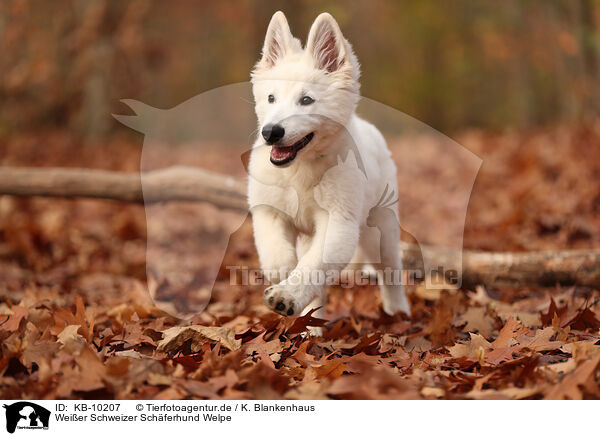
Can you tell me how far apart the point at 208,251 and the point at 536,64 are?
11704mm

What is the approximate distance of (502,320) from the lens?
12.5 ft

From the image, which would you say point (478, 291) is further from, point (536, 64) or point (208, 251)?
point (536, 64)

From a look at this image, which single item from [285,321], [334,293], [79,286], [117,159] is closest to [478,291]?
[334,293]

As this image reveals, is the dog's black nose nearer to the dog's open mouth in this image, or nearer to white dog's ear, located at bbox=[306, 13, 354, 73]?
the dog's open mouth

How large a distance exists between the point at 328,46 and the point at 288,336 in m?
1.63

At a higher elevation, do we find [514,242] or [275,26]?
[275,26]

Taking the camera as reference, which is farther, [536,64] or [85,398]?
[536,64]

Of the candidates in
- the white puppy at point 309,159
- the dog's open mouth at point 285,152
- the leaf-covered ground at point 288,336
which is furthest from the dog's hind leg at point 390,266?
the dog's open mouth at point 285,152

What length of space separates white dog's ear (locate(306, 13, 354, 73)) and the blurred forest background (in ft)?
1.32

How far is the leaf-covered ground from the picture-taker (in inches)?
98.3

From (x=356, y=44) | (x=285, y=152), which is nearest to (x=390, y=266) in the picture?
(x=285, y=152)

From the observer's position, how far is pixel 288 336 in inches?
131

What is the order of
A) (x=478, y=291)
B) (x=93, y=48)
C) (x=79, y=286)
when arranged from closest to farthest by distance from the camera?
(x=478, y=291), (x=79, y=286), (x=93, y=48)
